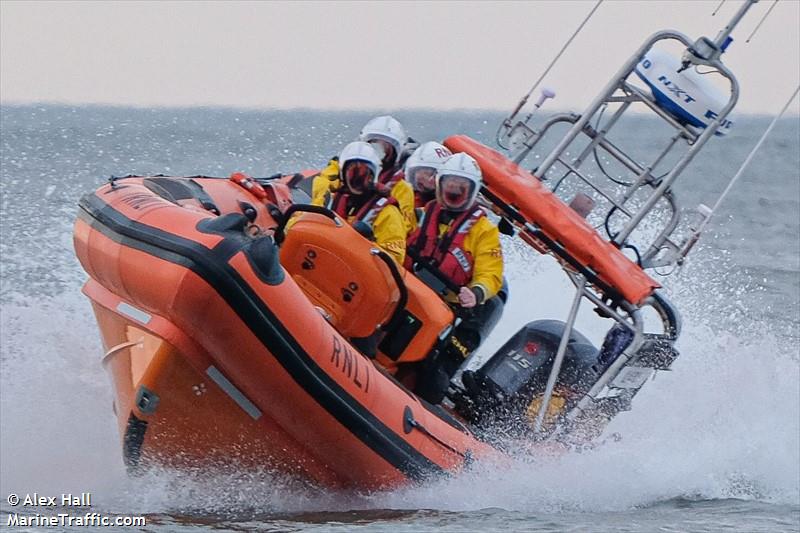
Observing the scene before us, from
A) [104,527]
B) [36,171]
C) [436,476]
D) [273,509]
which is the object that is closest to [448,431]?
[436,476]

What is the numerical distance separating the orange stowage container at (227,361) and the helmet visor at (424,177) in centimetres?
103

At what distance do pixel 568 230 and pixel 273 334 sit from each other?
157 cm

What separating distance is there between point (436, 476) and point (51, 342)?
2.43 metres

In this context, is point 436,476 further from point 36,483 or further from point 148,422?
point 36,483

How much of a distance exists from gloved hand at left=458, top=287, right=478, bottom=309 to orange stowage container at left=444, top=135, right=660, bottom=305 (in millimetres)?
419

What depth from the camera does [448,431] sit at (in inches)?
210

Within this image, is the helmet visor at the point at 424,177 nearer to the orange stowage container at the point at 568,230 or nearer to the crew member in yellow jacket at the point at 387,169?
the crew member in yellow jacket at the point at 387,169

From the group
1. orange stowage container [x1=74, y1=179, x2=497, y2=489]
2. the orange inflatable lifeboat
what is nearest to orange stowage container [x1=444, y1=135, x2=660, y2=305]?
the orange inflatable lifeboat

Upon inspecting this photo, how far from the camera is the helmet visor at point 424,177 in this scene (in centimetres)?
586

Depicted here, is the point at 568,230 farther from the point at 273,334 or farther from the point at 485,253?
the point at 273,334

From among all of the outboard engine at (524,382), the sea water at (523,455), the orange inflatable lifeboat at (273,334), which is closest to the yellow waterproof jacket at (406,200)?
the orange inflatable lifeboat at (273,334)

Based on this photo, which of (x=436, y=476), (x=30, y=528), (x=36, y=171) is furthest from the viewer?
(x=36, y=171)

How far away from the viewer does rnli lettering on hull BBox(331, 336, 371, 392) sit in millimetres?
4809

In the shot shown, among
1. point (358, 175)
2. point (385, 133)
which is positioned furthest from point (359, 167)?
point (385, 133)
